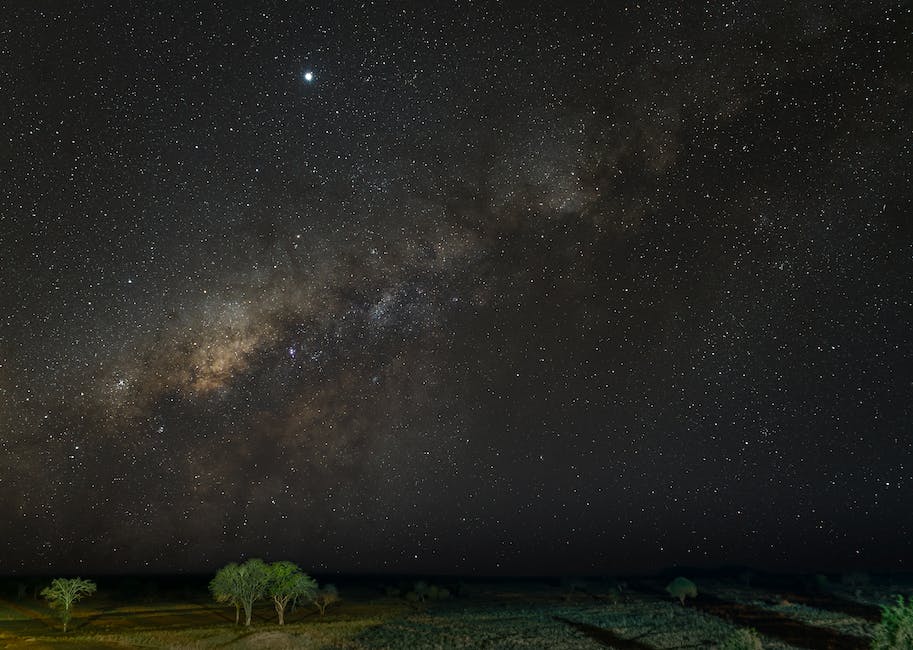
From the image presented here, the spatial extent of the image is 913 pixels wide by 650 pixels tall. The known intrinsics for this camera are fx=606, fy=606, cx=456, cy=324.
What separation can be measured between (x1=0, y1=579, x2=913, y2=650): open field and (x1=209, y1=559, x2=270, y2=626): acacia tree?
7.84 feet

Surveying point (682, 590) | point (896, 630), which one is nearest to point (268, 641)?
point (896, 630)

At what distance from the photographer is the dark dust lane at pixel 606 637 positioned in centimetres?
4696

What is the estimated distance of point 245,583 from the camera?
2296 inches

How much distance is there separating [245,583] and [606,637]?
3376 centimetres

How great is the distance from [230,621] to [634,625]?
39978 mm

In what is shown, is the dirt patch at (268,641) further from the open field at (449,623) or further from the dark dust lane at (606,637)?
the dark dust lane at (606,637)

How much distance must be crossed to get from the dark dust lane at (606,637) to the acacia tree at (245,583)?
30428mm

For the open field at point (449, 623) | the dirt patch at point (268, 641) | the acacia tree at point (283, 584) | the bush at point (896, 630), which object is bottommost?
the open field at point (449, 623)

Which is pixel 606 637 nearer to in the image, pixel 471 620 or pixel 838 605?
pixel 471 620

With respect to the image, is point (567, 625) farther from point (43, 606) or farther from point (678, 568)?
point (678, 568)

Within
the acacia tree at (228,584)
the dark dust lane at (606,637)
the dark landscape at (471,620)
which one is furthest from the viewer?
the acacia tree at (228,584)

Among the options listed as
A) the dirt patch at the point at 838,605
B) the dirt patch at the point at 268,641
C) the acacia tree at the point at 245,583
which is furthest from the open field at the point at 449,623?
the acacia tree at the point at 245,583

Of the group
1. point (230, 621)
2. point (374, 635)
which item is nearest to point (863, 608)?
point (374, 635)

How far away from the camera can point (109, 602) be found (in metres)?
81.2
